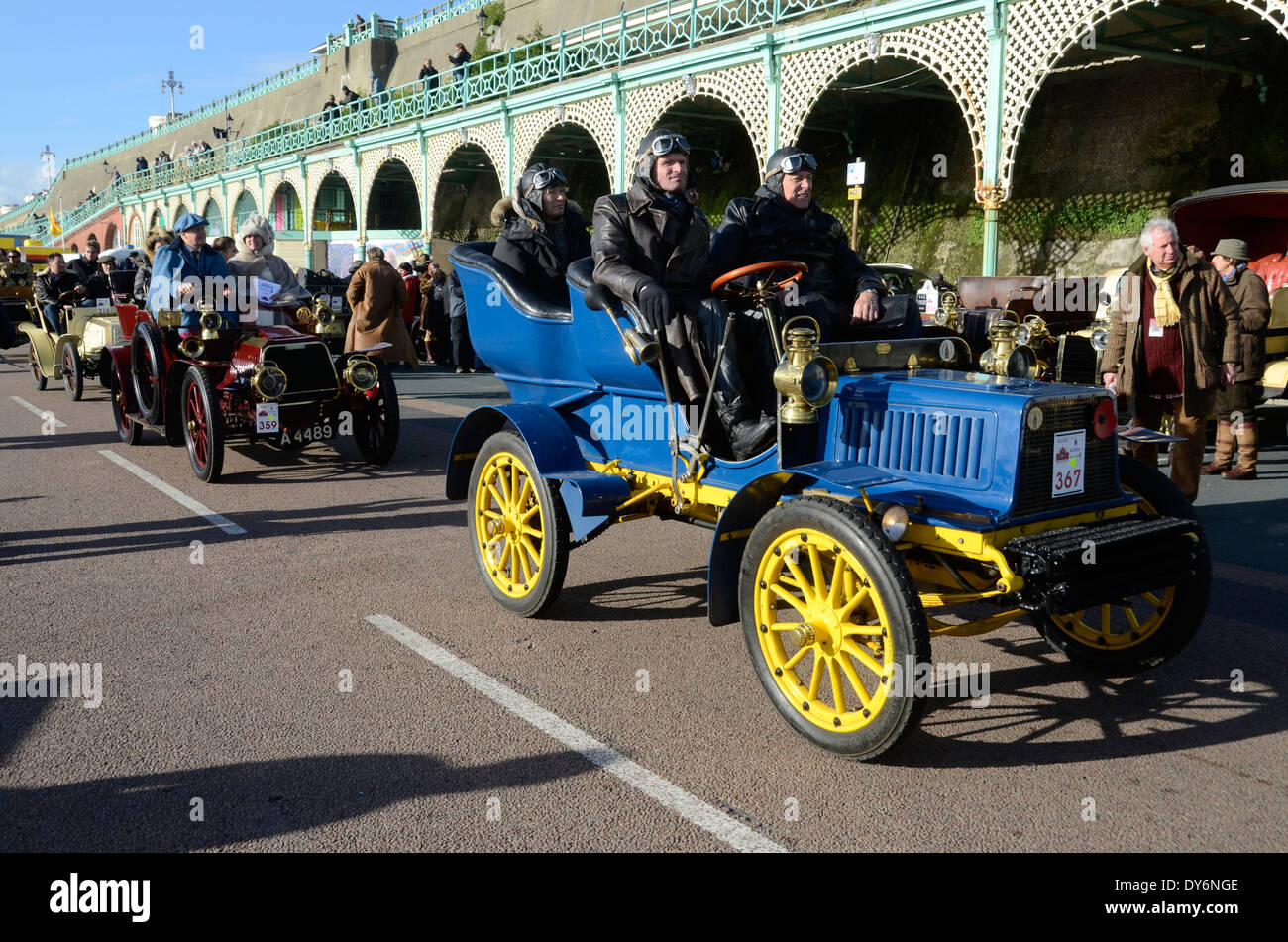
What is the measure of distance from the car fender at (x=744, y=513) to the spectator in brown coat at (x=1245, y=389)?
5.57m

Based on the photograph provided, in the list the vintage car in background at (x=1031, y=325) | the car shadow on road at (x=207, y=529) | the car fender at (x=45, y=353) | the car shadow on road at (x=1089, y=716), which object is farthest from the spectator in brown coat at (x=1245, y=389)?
the car fender at (x=45, y=353)

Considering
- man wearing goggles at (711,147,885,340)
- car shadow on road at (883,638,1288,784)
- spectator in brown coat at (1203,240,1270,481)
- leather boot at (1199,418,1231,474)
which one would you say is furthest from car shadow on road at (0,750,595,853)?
leather boot at (1199,418,1231,474)

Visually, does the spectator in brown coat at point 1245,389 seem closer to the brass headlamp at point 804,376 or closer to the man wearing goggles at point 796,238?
the man wearing goggles at point 796,238

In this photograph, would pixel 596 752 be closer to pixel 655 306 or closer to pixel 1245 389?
Result: pixel 655 306

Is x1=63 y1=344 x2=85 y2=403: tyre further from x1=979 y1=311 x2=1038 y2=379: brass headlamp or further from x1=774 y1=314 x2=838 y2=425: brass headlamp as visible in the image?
x1=979 y1=311 x2=1038 y2=379: brass headlamp

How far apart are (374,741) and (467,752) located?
33 cm

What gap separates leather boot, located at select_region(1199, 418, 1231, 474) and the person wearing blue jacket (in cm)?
822

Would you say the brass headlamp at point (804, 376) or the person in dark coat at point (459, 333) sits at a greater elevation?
the person in dark coat at point (459, 333)

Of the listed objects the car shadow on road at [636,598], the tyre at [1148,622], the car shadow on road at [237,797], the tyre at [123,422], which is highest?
the tyre at [123,422]

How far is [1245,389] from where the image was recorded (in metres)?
7.98

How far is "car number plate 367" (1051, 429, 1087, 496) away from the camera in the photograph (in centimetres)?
357

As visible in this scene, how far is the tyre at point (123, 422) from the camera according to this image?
31.8ft

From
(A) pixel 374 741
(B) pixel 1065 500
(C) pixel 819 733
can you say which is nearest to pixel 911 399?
(B) pixel 1065 500

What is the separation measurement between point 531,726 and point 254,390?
5.46m
